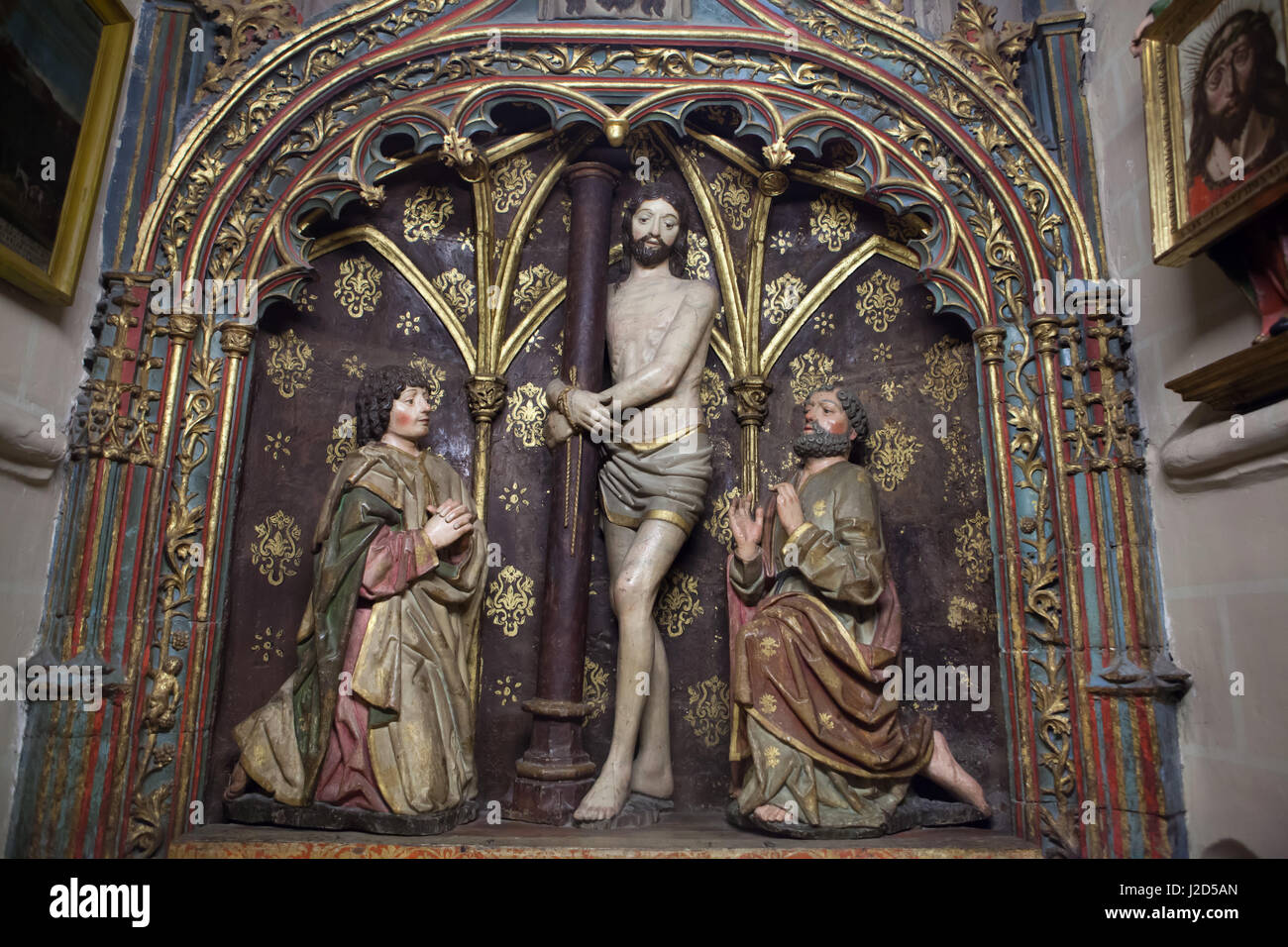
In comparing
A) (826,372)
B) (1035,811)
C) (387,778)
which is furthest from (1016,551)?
(387,778)

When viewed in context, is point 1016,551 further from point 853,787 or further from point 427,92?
point 427,92

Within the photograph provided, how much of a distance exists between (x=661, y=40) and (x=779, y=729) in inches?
136

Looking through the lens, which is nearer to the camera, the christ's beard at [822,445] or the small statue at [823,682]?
the small statue at [823,682]

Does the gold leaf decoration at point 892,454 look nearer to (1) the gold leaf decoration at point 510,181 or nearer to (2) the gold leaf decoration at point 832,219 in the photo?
(2) the gold leaf decoration at point 832,219

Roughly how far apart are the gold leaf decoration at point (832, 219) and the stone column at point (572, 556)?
47.2 inches

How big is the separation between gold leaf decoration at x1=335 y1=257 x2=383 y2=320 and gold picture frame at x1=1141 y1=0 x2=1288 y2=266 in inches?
153

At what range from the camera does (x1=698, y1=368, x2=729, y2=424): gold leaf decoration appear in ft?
17.3

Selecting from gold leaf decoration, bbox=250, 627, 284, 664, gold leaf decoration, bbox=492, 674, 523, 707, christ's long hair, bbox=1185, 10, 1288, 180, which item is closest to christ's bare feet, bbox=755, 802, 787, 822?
gold leaf decoration, bbox=492, 674, 523, 707

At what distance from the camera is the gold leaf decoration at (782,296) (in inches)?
210

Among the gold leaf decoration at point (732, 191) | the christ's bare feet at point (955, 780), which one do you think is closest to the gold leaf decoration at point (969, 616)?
the christ's bare feet at point (955, 780)

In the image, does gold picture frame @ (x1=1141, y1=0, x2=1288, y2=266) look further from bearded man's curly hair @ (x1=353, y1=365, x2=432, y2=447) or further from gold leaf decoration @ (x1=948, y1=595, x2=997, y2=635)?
bearded man's curly hair @ (x1=353, y1=365, x2=432, y2=447)

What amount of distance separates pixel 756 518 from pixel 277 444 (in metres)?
2.55

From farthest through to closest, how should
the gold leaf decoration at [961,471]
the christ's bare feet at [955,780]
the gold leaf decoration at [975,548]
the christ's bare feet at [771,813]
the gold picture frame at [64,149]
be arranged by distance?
the gold leaf decoration at [961,471] < the gold leaf decoration at [975,548] < the christ's bare feet at [955,780] < the christ's bare feet at [771,813] < the gold picture frame at [64,149]

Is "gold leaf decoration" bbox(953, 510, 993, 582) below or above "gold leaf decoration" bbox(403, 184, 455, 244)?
below
